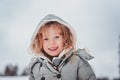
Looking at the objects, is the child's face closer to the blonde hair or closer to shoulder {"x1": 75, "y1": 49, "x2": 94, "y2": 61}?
the blonde hair

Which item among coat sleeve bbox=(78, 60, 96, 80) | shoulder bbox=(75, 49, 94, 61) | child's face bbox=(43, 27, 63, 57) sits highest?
child's face bbox=(43, 27, 63, 57)

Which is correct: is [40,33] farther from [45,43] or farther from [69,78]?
[69,78]

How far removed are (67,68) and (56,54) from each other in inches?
6.2

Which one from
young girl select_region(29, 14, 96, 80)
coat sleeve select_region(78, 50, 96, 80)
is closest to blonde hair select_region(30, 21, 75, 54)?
young girl select_region(29, 14, 96, 80)

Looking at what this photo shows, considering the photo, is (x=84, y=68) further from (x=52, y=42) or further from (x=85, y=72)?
(x=52, y=42)

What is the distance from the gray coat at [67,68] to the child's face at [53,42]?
0.07 m

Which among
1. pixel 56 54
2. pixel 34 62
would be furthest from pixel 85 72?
pixel 34 62

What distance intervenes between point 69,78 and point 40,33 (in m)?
0.44

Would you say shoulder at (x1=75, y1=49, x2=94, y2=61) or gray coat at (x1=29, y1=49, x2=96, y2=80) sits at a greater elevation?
shoulder at (x1=75, y1=49, x2=94, y2=61)

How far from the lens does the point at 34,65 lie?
3.58m

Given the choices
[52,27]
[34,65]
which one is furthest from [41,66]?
[52,27]

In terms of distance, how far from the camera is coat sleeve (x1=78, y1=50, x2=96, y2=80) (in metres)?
3.42

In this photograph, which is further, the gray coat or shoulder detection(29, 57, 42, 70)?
shoulder detection(29, 57, 42, 70)

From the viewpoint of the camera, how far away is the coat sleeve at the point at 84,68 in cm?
342
